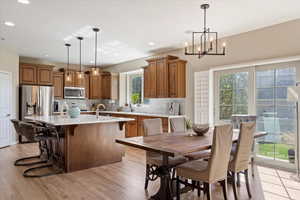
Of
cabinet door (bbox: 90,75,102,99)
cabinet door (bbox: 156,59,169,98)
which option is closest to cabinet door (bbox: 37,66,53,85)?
cabinet door (bbox: 90,75,102,99)

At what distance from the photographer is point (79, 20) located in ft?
12.2

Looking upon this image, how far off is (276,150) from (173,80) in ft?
8.99

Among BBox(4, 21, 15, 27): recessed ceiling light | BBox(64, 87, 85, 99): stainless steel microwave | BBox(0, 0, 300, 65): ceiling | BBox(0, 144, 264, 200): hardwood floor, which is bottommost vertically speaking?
BBox(0, 144, 264, 200): hardwood floor

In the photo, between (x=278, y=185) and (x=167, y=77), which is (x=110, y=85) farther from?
(x=278, y=185)

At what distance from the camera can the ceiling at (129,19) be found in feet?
10.3

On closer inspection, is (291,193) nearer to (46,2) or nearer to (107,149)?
(107,149)

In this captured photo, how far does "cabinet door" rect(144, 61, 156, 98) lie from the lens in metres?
5.94

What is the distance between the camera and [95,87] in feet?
27.1

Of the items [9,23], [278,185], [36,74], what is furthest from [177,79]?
[36,74]

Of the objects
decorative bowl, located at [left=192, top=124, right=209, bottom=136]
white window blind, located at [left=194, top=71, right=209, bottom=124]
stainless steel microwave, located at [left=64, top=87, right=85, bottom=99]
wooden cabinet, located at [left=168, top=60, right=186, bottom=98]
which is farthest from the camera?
stainless steel microwave, located at [left=64, top=87, right=85, bottom=99]

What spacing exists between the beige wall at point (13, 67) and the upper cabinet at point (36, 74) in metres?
0.23

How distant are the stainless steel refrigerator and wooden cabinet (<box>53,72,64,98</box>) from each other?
2.00ft

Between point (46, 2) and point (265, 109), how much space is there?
432cm

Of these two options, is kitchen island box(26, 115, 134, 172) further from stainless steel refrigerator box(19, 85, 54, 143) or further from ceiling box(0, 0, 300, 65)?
stainless steel refrigerator box(19, 85, 54, 143)
